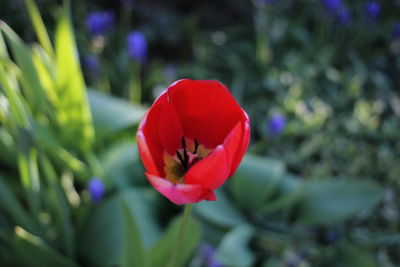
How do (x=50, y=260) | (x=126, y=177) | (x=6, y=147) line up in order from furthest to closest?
1. (x=126, y=177)
2. (x=6, y=147)
3. (x=50, y=260)

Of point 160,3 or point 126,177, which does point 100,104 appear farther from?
point 160,3

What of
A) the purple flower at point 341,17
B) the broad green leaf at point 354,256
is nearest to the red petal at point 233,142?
the broad green leaf at point 354,256

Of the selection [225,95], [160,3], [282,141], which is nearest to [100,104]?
[282,141]

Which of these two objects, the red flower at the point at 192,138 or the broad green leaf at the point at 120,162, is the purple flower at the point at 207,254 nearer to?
the broad green leaf at the point at 120,162

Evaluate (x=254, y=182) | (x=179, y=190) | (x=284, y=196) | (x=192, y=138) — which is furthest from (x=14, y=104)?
(x=284, y=196)

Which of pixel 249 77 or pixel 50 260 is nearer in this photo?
pixel 50 260

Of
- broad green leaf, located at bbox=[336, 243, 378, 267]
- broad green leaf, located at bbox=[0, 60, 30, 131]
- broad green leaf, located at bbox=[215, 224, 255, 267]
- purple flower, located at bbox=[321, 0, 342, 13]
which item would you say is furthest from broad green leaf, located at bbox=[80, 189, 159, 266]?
purple flower, located at bbox=[321, 0, 342, 13]

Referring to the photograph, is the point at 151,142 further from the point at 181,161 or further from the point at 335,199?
the point at 335,199
